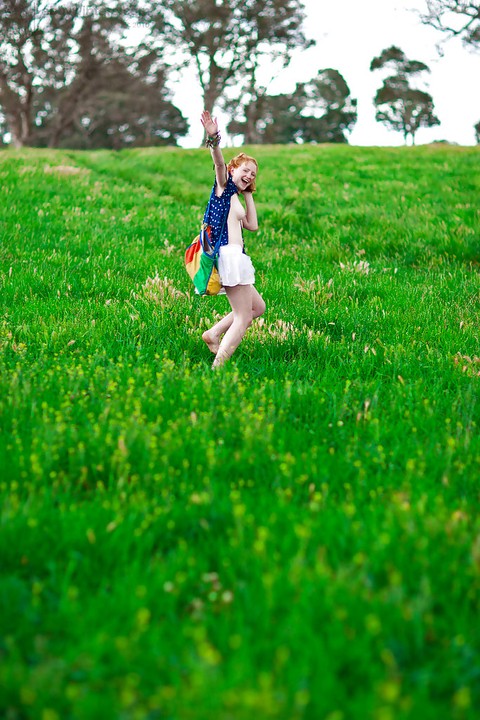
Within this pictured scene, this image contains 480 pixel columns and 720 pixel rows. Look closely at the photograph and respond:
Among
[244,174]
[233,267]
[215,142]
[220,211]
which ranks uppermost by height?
[215,142]

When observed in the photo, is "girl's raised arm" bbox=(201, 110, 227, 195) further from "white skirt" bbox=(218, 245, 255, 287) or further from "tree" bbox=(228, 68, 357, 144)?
"tree" bbox=(228, 68, 357, 144)

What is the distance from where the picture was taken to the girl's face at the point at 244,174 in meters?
5.66

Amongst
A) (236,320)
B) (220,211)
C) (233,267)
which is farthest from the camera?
(236,320)

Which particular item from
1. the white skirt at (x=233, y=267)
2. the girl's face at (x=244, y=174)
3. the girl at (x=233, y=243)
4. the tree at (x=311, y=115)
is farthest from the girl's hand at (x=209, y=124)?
the tree at (x=311, y=115)

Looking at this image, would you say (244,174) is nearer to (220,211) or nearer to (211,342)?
(220,211)

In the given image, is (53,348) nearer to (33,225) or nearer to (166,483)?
(166,483)

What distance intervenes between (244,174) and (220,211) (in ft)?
1.32

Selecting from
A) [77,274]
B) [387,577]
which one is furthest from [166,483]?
[77,274]

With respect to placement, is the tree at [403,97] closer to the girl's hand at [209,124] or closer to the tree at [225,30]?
the tree at [225,30]

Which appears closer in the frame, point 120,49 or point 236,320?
point 236,320

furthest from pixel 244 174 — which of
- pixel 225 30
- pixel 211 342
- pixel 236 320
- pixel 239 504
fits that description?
pixel 225 30

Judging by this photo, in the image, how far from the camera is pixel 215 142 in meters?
5.34

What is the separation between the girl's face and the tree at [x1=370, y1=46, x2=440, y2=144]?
3571 inches

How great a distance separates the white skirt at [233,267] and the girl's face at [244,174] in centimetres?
59
